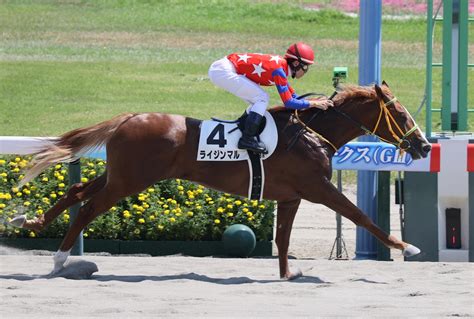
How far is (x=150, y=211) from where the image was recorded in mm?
10062

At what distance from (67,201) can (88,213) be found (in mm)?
237

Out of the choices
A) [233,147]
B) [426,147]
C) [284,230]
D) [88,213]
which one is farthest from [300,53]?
[88,213]

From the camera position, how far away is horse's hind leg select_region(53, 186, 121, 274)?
27.7 feet

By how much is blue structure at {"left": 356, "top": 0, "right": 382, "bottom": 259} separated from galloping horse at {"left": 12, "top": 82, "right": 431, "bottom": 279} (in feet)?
4.26

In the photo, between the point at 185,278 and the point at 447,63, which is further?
the point at 447,63

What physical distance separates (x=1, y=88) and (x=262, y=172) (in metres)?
12.1

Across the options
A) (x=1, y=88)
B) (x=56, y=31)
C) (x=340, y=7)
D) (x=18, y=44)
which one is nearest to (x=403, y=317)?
(x=1, y=88)

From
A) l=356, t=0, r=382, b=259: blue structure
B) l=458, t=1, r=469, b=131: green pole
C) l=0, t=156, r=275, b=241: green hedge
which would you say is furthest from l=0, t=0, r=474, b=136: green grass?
l=458, t=1, r=469, b=131: green pole

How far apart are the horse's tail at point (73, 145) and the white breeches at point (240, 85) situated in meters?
0.69

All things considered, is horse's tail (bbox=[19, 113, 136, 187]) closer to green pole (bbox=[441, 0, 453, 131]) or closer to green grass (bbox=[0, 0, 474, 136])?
green pole (bbox=[441, 0, 453, 131])

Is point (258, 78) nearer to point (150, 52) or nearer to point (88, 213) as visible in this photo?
point (88, 213)

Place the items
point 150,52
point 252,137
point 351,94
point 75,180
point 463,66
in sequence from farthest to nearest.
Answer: point 150,52, point 463,66, point 75,180, point 351,94, point 252,137

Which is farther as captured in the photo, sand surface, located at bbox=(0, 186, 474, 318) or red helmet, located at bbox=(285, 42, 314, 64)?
red helmet, located at bbox=(285, 42, 314, 64)

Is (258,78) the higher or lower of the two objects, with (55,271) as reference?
higher
